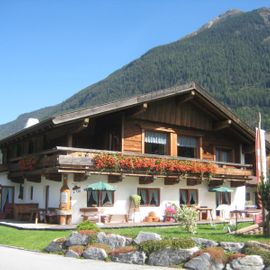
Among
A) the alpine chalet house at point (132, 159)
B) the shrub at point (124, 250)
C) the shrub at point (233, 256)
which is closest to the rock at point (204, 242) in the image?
the shrub at point (233, 256)

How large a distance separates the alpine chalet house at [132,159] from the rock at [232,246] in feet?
34.3

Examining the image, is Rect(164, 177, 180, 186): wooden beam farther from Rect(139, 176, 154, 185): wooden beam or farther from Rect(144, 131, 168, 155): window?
Rect(144, 131, 168, 155): window

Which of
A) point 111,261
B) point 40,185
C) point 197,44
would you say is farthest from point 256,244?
point 197,44

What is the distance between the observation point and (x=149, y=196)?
24.9 metres

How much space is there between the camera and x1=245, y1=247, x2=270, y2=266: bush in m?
10.7

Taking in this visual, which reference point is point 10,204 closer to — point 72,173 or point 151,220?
point 72,173

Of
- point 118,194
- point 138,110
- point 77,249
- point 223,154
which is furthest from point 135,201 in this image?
point 77,249

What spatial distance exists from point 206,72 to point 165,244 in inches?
5299

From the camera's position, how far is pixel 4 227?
20.4 meters

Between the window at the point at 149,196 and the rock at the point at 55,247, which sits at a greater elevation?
the window at the point at 149,196

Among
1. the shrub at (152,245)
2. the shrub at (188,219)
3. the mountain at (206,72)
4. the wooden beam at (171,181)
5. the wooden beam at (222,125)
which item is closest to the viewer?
the shrub at (152,245)

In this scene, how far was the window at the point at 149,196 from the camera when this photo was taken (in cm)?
Answer: 2467

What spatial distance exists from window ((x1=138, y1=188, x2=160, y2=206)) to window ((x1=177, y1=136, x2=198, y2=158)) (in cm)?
347

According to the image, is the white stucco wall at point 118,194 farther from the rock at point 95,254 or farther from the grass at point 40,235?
the rock at point 95,254
